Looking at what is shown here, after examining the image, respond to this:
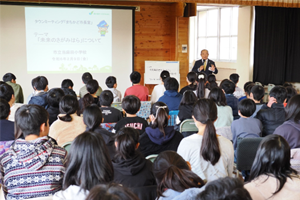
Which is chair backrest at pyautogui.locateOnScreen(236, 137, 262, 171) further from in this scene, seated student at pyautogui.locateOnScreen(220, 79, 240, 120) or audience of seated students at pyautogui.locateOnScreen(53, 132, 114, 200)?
audience of seated students at pyautogui.locateOnScreen(53, 132, 114, 200)

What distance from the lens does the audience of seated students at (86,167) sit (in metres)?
1.49

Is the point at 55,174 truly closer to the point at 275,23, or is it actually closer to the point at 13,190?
the point at 13,190

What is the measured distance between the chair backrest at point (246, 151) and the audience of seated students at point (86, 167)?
1727 mm

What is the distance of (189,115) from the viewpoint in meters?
3.96

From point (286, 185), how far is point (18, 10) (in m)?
6.76

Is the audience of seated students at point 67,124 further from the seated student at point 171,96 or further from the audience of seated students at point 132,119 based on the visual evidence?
the seated student at point 171,96

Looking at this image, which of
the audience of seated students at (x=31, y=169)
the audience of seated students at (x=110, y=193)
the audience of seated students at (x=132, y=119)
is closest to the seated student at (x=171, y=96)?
the audience of seated students at (x=132, y=119)

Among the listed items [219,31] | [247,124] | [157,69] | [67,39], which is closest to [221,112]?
[247,124]

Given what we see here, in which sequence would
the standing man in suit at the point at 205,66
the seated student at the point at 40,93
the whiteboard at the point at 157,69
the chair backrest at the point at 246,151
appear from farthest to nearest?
the whiteboard at the point at 157,69 < the standing man in suit at the point at 205,66 < the seated student at the point at 40,93 < the chair backrest at the point at 246,151

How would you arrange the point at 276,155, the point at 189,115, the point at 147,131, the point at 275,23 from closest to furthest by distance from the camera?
the point at 276,155 < the point at 147,131 < the point at 189,115 < the point at 275,23

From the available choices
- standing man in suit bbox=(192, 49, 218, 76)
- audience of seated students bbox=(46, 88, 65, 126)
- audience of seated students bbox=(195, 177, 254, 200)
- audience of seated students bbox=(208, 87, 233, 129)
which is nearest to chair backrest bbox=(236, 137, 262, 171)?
audience of seated students bbox=(208, 87, 233, 129)

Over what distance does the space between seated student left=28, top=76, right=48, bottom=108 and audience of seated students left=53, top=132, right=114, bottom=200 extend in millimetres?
2952

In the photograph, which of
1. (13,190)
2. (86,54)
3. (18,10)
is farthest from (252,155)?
(18,10)

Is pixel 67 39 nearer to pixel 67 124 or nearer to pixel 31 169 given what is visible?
pixel 67 124
